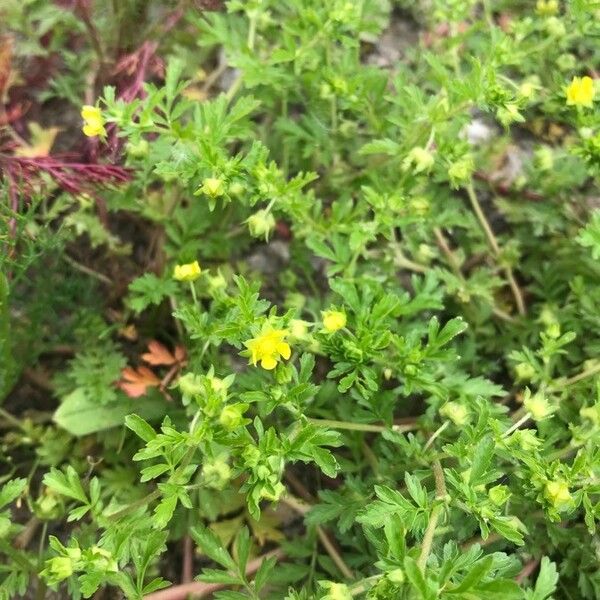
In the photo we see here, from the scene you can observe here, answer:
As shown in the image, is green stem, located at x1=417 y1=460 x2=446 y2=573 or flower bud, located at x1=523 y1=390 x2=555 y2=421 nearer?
green stem, located at x1=417 y1=460 x2=446 y2=573

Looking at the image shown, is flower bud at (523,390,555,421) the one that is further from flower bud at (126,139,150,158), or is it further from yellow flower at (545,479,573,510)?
flower bud at (126,139,150,158)

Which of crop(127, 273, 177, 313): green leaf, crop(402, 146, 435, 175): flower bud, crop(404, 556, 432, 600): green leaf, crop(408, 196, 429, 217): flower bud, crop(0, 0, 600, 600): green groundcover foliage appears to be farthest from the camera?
crop(127, 273, 177, 313): green leaf

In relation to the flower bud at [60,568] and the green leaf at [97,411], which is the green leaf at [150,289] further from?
the flower bud at [60,568]

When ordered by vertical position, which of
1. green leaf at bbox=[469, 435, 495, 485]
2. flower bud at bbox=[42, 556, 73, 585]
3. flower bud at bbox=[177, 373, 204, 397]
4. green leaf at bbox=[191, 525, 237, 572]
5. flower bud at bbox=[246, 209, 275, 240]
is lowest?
green leaf at bbox=[191, 525, 237, 572]

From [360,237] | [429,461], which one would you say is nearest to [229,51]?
[360,237]

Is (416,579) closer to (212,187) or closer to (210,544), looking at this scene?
(210,544)

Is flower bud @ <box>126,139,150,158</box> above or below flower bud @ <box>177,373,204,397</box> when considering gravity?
above

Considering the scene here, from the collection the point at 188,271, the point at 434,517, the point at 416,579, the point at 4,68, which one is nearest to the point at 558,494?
the point at 434,517

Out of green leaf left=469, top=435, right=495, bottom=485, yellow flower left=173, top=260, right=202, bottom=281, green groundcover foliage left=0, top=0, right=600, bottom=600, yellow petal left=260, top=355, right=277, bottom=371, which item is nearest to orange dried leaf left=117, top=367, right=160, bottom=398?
green groundcover foliage left=0, top=0, right=600, bottom=600
